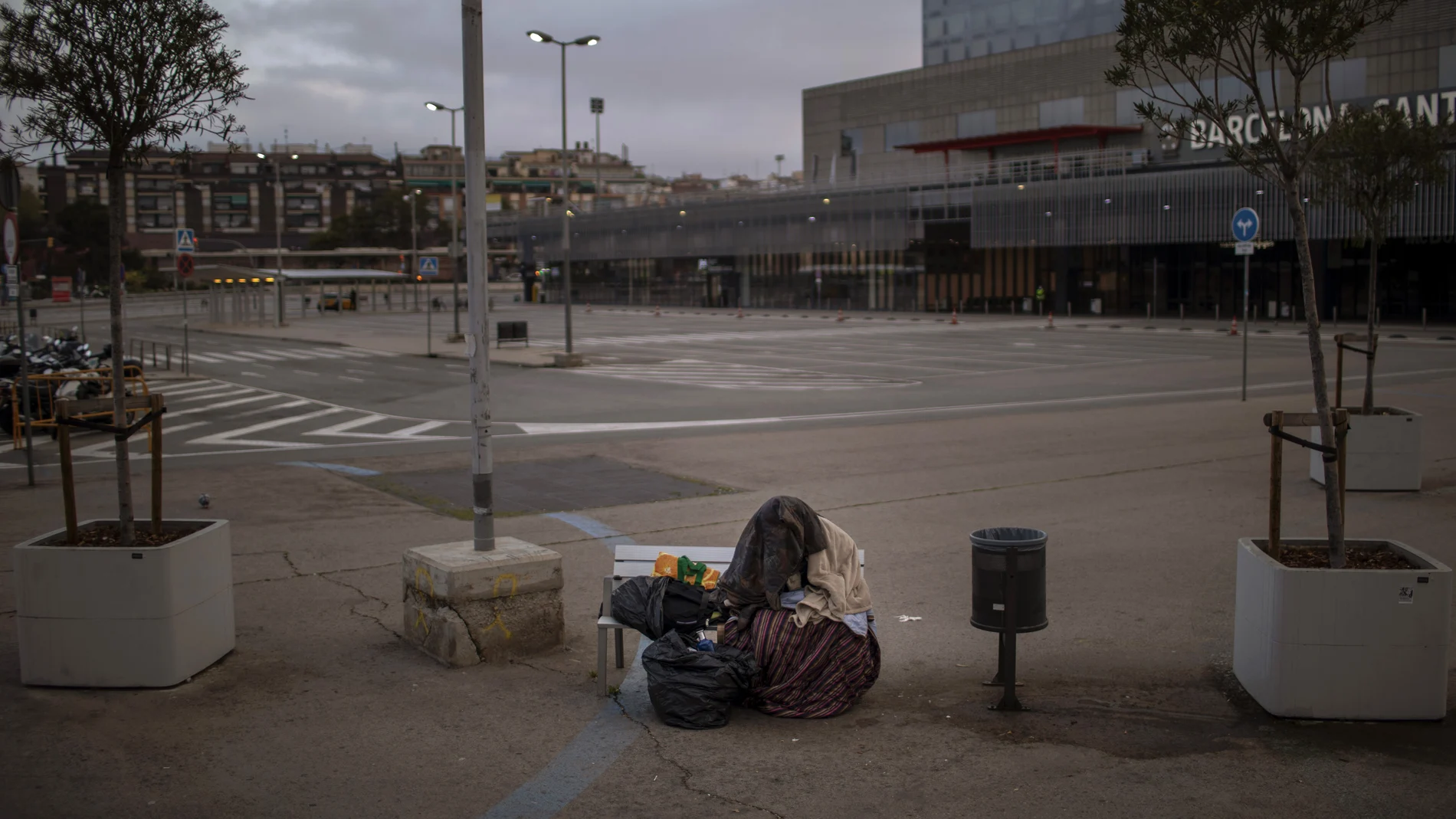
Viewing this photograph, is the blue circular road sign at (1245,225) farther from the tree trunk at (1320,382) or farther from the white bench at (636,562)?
the white bench at (636,562)

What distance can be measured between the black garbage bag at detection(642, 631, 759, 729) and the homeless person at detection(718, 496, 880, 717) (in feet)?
0.44

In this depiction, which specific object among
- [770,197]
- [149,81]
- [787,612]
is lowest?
[787,612]

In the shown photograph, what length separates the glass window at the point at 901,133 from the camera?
84312 millimetres

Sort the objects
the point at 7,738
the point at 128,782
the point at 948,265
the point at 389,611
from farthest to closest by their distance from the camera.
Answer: the point at 948,265 < the point at 389,611 < the point at 7,738 < the point at 128,782

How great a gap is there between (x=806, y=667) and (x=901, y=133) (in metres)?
83.0

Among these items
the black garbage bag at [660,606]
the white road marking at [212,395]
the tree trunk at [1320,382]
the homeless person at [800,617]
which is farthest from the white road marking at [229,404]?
the tree trunk at [1320,382]

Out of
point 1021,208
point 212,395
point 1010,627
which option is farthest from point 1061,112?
point 1010,627

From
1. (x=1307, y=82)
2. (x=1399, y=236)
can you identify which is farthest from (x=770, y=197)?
(x=1399, y=236)

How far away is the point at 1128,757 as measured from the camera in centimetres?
565

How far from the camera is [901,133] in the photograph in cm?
8569

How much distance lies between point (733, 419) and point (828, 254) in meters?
62.9

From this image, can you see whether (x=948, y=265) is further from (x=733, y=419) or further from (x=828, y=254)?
(x=733, y=419)

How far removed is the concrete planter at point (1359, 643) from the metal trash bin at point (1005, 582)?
1.18 meters

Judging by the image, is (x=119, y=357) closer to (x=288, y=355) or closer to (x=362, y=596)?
(x=362, y=596)
